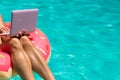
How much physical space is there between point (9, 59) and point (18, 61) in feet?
0.49

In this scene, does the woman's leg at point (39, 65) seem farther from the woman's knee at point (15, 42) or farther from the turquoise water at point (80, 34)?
the turquoise water at point (80, 34)

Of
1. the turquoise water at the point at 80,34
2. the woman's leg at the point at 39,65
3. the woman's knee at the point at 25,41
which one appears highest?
the woman's knee at the point at 25,41

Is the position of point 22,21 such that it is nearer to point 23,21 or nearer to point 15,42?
point 23,21

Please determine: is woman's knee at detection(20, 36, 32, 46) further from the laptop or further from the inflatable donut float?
the inflatable donut float

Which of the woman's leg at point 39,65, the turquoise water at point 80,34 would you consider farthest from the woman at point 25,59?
the turquoise water at point 80,34

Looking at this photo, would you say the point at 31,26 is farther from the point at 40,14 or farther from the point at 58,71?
the point at 40,14

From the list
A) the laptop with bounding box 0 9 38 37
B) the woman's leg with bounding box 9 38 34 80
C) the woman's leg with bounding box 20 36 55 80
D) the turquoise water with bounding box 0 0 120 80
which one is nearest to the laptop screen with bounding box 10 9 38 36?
the laptop with bounding box 0 9 38 37

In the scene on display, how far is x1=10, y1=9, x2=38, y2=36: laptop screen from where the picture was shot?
3463 millimetres

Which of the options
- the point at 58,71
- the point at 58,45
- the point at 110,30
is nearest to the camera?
the point at 58,71

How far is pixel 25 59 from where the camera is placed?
11.5 ft

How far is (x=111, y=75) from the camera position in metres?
4.73

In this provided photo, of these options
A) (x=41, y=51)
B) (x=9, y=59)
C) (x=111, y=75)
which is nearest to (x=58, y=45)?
(x=111, y=75)

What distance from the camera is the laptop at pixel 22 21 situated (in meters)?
3.46

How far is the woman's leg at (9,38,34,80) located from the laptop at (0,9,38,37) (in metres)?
0.11
